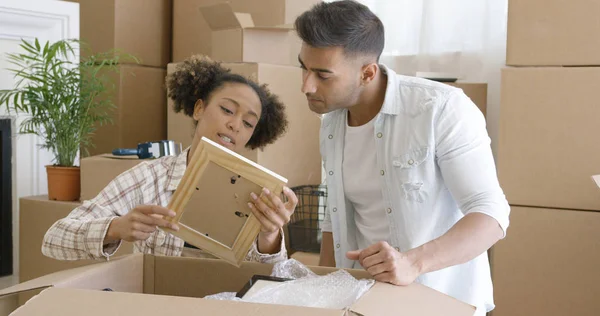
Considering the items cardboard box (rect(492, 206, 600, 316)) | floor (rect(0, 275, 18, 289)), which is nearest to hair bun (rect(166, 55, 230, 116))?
cardboard box (rect(492, 206, 600, 316))

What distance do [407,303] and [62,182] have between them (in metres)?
1.76

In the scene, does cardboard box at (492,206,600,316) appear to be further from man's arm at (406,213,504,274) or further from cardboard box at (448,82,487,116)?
man's arm at (406,213,504,274)

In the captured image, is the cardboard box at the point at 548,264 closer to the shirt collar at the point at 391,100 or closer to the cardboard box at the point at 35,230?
the shirt collar at the point at 391,100

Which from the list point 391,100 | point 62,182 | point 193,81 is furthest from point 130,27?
point 391,100

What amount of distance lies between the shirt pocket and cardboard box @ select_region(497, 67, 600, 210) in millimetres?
839

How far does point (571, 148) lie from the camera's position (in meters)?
1.99

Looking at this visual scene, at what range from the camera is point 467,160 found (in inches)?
47.8

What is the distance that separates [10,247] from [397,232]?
5.23 feet

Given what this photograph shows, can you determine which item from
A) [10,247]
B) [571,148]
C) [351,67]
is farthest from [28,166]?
[571,148]

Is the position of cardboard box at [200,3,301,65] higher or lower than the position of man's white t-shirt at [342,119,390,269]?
higher

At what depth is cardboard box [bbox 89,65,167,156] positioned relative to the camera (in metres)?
2.84

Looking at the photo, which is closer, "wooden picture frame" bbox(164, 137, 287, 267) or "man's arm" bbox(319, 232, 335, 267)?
"wooden picture frame" bbox(164, 137, 287, 267)

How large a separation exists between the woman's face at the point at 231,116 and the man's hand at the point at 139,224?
346 mm

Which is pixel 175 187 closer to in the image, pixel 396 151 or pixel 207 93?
pixel 207 93
